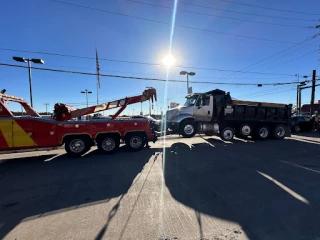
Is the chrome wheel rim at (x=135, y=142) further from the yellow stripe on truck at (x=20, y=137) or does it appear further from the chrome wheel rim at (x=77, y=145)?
the yellow stripe on truck at (x=20, y=137)

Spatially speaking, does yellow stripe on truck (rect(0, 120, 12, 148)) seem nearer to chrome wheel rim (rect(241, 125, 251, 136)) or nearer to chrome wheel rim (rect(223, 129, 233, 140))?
chrome wheel rim (rect(223, 129, 233, 140))

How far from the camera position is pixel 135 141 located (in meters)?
9.54

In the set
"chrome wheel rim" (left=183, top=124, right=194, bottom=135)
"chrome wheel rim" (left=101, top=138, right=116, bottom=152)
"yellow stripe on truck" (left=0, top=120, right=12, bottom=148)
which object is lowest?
"chrome wheel rim" (left=101, top=138, right=116, bottom=152)

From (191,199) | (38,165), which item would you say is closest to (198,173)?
(191,199)

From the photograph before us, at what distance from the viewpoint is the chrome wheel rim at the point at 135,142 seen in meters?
9.45

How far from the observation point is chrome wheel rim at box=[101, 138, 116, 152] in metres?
8.98

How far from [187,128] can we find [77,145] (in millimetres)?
6734

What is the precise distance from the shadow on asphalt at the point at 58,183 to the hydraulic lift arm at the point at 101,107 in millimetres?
1944

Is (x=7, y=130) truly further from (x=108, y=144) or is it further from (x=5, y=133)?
(x=108, y=144)

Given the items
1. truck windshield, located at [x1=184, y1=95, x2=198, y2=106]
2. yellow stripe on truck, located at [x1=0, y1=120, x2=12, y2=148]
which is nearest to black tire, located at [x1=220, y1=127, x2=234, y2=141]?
truck windshield, located at [x1=184, y1=95, x2=198, y2=106]

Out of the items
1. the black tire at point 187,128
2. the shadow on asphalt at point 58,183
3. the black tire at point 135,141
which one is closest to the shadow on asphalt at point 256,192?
the shadow on asphalt at point 58,183

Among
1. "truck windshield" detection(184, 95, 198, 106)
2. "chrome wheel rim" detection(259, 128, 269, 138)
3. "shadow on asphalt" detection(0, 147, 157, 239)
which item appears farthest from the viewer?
"chrome wheel rim" detection(259, 128, 269, 138)

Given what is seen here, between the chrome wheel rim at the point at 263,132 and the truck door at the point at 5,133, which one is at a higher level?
the truck door at the point at 5,133

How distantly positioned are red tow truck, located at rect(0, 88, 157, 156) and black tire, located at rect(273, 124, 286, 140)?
963 cm
